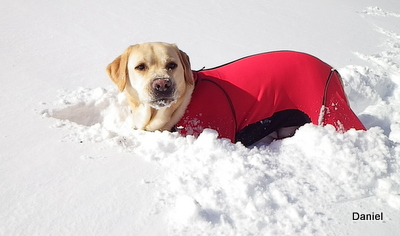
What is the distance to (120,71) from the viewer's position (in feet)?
8.77

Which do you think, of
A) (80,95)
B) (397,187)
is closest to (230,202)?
(397,187)

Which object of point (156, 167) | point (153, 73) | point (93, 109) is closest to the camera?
point (156, 167)

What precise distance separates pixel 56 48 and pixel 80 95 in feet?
4.12

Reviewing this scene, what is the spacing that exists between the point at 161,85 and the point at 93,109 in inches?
36.9

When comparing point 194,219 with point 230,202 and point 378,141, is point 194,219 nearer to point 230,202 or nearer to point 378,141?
point 230,202

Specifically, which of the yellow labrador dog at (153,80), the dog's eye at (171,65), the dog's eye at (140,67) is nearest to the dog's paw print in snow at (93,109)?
the yellow labrador dog at (153,80)

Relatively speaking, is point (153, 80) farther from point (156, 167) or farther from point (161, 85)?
point (156, 167)

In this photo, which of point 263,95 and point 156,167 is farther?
point 263,95

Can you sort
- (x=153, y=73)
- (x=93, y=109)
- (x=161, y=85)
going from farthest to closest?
(x=93, y=109) → (x=153, y=73) → (x=161, y=85)

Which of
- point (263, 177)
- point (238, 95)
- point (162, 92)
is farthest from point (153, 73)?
point (263, 177)

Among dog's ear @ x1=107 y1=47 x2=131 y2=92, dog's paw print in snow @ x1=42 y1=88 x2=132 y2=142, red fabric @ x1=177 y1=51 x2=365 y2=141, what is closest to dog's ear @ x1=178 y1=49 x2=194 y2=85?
red fabric @ x1=177 y1=51 x2=365 y2=141

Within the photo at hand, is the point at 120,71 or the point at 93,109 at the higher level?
the point at 120,71

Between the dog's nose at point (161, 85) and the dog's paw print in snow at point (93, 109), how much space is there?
536 millimetres

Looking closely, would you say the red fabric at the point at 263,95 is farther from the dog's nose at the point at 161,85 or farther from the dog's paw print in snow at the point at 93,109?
the dog's paw print in snow at the point at 93,109
